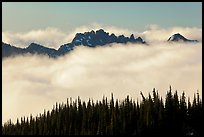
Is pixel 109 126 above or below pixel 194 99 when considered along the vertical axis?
below

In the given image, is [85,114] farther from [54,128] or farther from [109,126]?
[109,126]

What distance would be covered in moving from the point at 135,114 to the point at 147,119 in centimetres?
1585

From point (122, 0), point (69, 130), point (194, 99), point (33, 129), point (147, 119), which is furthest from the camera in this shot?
point (33, 129)

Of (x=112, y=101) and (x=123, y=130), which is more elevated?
(x=112, y=101)

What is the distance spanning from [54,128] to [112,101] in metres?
29.2

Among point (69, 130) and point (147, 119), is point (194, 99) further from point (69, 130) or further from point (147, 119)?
point (69, 130)

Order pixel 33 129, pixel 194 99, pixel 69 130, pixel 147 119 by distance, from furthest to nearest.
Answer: pixel 33 129, pixel 69 130, pixel 194 99, pixel 147 119

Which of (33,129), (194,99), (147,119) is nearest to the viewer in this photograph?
(147,119)

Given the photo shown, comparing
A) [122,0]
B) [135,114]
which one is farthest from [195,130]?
[122,0]

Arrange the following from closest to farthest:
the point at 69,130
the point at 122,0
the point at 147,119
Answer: the point at 122,0
the point at 147,119
the point at 69,130

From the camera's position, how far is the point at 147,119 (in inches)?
6383

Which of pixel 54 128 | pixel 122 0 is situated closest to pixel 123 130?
pixel 54 128

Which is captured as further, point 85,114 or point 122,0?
point 85,114

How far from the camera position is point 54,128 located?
643 ft
